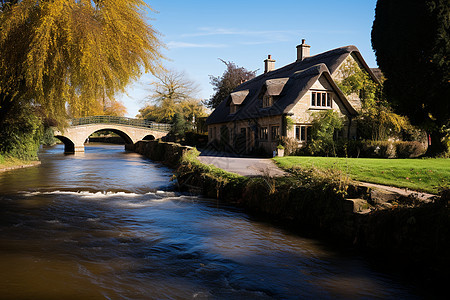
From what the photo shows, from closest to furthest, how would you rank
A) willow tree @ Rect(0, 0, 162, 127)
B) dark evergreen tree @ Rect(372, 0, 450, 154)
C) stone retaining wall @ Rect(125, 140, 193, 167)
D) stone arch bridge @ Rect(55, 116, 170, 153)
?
dark evergreen tree @ Rect(372, 0, 450, 154) → willow tree @ Rect(0, 0, 162, 127) → stone retaining wall @ Rect(125, 140, 193, 167) → stone arch bridge @ Rect(55, 116, 170, 153)

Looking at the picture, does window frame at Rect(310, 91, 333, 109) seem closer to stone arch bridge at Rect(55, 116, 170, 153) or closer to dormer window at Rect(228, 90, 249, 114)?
dormer window at Rect(228, 90, 249, 114)

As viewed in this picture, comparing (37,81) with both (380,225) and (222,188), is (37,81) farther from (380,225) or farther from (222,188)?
(380,225)

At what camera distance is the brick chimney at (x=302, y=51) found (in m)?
32.1

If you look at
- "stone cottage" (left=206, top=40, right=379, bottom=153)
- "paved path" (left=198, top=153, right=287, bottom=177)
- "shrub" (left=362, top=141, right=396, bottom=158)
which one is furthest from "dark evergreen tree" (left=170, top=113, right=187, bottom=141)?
→ "shrub" (left=362, top=141, right=396, bottom=158)

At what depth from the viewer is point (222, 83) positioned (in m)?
48.8

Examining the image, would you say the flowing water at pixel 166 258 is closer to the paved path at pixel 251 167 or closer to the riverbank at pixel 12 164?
the paved path at pixel 251 167

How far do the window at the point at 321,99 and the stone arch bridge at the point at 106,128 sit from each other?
30672 mm

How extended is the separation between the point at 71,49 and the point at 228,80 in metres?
36.5

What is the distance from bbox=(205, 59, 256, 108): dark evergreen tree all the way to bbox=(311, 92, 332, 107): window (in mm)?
23958

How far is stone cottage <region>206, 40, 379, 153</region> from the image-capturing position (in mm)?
23328

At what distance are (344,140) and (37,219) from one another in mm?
19801

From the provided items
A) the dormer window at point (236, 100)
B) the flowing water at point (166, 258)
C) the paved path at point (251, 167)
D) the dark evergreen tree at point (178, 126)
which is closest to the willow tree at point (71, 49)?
the flowing water at point (166, 258)

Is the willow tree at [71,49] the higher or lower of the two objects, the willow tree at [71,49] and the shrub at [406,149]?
the higher

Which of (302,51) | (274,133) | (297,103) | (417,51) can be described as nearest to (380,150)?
(297,103)
